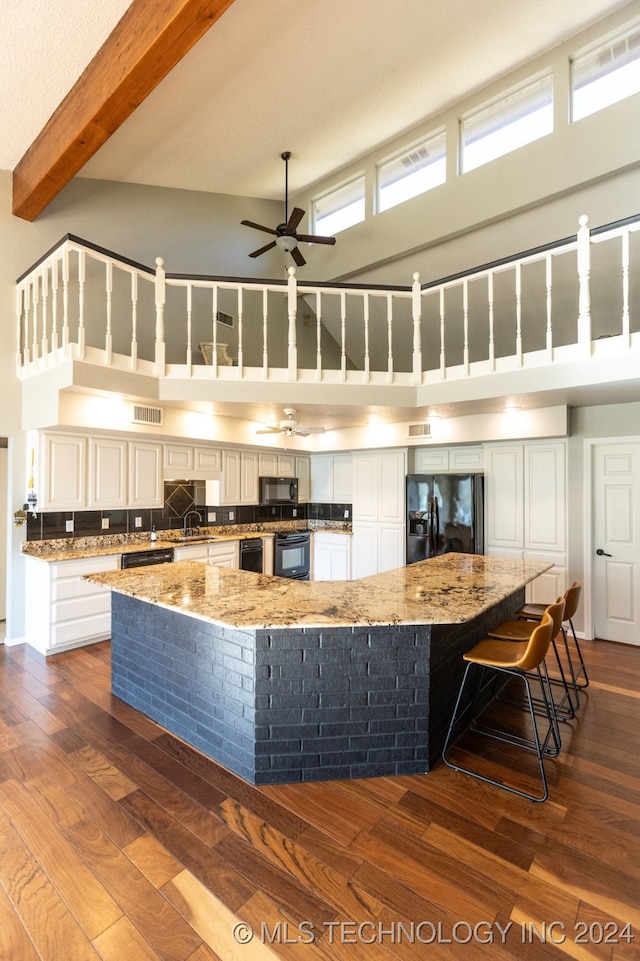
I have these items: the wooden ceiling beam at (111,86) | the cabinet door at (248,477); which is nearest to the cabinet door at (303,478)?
the cabinet door at (248,477)

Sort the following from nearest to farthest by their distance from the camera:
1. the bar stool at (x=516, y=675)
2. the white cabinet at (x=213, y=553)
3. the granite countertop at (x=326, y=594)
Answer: the granite countertop at (x=326, y=594) → the bar stool at (x=516, y=675) → the white cabinet at (x=213, y=553)

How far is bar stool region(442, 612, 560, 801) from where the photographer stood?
227cm

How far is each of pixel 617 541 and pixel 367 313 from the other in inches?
133

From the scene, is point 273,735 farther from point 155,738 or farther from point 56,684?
point 56,684

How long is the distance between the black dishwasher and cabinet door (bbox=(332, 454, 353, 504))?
1.57m

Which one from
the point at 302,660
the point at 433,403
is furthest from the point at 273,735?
the point at 433,403

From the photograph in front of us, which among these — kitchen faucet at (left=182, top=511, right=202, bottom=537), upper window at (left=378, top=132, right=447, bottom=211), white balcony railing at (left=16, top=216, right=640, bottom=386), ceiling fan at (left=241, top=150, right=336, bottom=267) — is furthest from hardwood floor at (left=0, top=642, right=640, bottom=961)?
upper window at (left=378, top=132, right=447, bottom=211)

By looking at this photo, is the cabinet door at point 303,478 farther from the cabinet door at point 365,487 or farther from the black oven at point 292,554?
the cabinet door at point 365,487

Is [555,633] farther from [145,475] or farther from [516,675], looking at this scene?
[145,475]

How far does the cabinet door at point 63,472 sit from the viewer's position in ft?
14.2

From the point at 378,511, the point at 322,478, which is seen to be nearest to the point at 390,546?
the point at 378,511

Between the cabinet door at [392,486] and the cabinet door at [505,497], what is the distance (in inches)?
44.2

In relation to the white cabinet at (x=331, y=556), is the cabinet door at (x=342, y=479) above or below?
above

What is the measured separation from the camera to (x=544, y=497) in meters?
4.95
